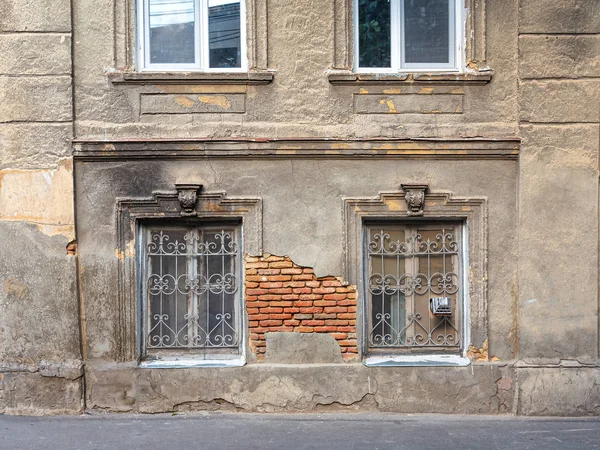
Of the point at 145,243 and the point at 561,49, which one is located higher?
the point at 561,49

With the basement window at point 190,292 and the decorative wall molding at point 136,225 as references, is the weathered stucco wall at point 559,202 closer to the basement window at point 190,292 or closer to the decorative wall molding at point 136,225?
the decorative wall molding at point 136,225

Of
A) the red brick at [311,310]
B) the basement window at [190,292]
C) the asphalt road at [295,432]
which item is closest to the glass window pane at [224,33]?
the basement window at [190,292]

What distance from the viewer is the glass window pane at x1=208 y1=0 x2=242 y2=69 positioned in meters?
6.62

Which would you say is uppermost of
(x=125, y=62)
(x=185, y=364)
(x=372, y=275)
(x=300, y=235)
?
(x=125, y=62)

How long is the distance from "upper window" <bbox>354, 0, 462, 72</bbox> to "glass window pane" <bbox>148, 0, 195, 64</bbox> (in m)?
1.67

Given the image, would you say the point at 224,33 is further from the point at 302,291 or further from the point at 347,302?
the point at 347,302

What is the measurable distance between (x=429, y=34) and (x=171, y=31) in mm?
2552

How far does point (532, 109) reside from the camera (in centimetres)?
639

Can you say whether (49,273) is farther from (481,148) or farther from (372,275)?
(481,148)

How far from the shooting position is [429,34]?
264 inches

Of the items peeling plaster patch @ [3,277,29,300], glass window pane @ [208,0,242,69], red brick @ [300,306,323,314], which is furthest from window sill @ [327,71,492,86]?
peeling plaster patch @ [3,277,29,300]

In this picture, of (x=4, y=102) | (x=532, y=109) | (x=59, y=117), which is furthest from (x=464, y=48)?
(x=4, y=102)

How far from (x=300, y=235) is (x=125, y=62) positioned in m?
2.35

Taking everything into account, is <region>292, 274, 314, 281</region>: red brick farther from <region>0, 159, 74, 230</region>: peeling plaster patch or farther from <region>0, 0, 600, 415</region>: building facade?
<region>0, 159, 74, 230</region>: peeling plaster patch
